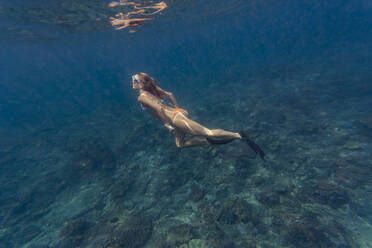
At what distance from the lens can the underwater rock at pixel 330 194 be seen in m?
6.84

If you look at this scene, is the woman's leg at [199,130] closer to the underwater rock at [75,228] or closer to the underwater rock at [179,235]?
the underwater rock at [179,235]

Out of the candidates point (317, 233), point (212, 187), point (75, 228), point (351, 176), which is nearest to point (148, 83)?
point (212, 187)

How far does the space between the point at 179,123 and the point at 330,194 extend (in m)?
7.02

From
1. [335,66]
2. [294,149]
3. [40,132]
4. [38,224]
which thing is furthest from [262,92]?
[40,132]

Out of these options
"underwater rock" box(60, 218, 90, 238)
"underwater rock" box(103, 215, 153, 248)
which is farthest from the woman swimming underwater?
"underwater rock" box(60, 218, 90, 238)

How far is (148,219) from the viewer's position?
7.96 meters

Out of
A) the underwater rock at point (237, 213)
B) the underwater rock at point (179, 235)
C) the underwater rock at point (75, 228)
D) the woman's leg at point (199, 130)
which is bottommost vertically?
the underwater rock at point (75, 228)

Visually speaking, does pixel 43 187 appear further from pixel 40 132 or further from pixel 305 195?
pixel 305 195

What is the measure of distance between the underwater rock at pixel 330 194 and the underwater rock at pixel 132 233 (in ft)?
23.4

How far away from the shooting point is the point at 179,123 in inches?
201

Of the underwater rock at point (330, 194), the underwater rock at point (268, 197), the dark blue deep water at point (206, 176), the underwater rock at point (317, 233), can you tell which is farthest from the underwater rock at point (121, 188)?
the underwater rock at point (330, 194)

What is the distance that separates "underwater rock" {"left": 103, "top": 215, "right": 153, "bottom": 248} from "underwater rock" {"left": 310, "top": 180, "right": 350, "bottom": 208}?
7.14m

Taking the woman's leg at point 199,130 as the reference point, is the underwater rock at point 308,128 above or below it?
below

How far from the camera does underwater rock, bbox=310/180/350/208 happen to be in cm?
684
